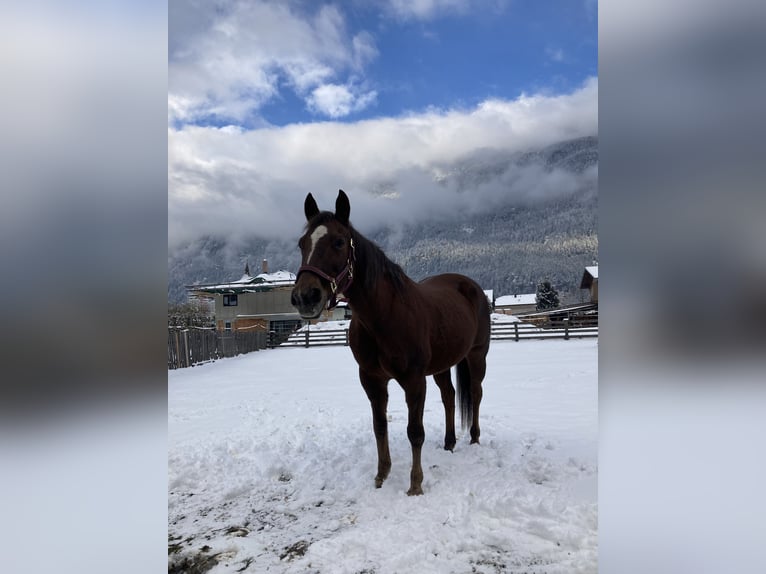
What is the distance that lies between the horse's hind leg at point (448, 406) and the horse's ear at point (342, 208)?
1.93m

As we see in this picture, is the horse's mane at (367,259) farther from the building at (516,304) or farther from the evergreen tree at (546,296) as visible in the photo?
the building at (516,304)

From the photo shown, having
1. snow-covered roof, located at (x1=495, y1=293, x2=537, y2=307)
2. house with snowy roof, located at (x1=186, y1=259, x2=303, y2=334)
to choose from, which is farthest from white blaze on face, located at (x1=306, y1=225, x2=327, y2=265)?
snow-covered roof, located at (x1=495, y1=293, x2=537, y2=307)

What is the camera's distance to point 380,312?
9.53 ft

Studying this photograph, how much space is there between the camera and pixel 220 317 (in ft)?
99.5

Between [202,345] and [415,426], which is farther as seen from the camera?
[202,345]

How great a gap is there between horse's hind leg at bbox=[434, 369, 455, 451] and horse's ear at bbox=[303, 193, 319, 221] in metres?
2.01

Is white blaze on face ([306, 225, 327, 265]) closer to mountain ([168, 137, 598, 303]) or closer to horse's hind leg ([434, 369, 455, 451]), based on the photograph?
horse's hind leg ([434, 369, 455, 451])

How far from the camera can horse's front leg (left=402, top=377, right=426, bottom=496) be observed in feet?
9.59

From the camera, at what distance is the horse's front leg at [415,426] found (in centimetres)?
292

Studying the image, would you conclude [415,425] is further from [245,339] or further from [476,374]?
[245,339]

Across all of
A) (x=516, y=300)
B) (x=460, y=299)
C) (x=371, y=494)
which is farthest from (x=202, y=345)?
(x=516, y=300)

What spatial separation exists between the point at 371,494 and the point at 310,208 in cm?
210
